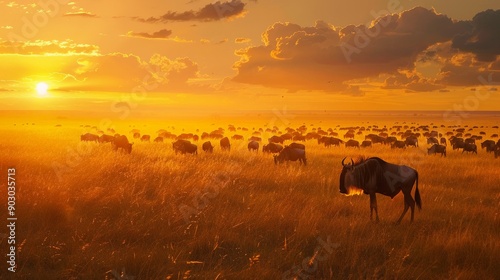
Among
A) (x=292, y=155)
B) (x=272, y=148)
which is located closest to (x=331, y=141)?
(x=272, y=148)

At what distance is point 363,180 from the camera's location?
9.14 metres

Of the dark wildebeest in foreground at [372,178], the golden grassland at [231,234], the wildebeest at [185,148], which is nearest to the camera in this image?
the golden grassland at [231,234]

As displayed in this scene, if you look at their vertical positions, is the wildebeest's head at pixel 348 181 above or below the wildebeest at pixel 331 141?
above

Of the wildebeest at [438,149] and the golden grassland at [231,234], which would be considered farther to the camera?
the wildebeest at [438,149]

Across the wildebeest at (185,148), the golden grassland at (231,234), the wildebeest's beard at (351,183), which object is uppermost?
the wildebeest's beard at (351,183)

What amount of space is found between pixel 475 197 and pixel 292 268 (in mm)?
9574

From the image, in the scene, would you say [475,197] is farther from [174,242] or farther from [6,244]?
[6,244]

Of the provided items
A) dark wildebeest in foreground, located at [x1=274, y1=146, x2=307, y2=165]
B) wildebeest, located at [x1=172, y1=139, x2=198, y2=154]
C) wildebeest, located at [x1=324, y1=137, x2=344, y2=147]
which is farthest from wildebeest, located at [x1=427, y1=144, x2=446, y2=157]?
wildebeest, located at [x1=172, y1=139, x2=198, y2=154]

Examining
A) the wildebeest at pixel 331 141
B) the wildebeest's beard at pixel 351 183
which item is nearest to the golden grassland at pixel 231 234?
the wildebeest's beard at pixel 351 183

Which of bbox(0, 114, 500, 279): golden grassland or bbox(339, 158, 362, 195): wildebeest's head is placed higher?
bbox(339, 158, 362, 195): wildebeest's head

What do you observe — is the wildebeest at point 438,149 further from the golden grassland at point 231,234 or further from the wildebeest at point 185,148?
the golden grassland at point 231,234

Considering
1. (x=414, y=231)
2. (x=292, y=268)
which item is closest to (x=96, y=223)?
(x=292, y=268)

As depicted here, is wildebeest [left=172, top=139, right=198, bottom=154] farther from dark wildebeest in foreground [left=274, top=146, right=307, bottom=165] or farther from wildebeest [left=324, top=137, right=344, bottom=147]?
wildebeest [left=324, top=137, right=344, bottom=147]

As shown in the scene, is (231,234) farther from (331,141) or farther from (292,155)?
(331,141)
